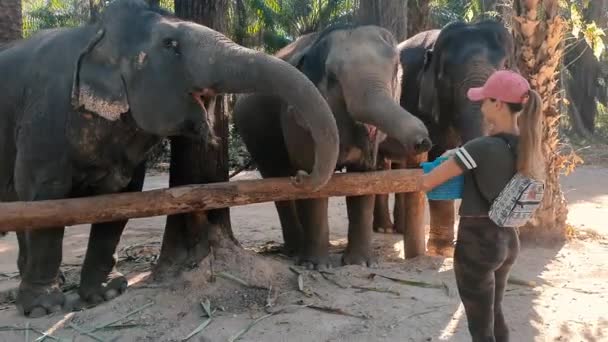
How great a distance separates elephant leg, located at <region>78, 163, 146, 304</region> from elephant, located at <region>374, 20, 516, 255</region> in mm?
2574

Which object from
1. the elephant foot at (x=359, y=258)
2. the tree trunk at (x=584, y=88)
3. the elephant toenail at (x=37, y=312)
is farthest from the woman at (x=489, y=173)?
the tree trunk at (x=584, y=88)

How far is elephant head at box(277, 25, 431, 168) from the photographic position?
5.37 meters

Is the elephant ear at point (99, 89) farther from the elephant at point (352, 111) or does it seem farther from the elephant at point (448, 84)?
the elephant at point (448, 84)

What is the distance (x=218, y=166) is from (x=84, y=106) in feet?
4.24

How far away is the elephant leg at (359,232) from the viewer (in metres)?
6.22

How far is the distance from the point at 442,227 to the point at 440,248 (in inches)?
8.7

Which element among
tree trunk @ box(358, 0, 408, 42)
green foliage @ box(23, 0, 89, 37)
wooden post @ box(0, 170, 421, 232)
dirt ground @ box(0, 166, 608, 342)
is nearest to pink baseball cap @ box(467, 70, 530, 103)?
wooden post @ box(0, 170, 421, 232)

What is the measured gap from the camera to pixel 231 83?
4391 mm

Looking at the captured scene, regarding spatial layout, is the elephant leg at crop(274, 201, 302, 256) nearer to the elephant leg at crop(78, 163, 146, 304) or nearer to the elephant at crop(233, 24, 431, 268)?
the elephant at crop(233, 24, 431, 268)

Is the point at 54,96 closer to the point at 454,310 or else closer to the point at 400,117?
the point at 400,117

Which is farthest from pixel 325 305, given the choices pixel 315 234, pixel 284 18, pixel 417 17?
pixel 284 18

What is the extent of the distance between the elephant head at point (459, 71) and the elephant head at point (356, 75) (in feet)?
2.27

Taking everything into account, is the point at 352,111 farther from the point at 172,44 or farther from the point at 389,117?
the point at 172,44

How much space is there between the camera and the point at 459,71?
257 inches
